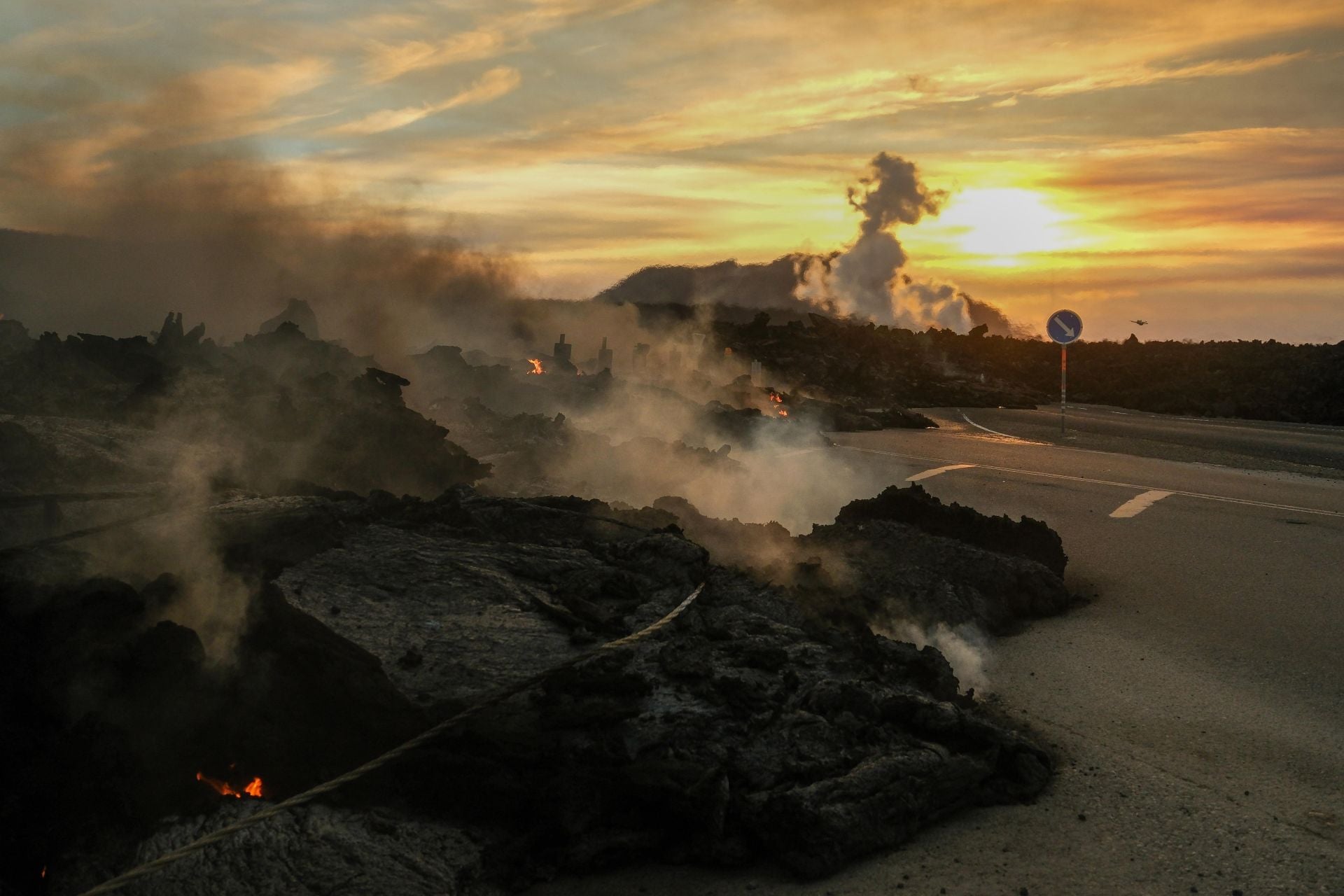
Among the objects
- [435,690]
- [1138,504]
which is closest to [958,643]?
[435,690]

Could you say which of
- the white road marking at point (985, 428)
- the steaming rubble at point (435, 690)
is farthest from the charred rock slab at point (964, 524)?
the white road marking at point (985, 428)

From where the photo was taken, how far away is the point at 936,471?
631 inches

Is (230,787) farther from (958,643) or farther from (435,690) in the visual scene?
(958,643)

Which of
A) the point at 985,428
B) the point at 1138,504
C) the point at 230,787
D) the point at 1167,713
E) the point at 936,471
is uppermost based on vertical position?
→ the point at 985,428

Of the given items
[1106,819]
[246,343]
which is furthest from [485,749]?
[246,343]

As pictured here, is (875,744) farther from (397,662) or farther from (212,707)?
(212,707)

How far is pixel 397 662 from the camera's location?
5.08 metres

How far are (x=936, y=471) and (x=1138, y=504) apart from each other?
363 centimetres

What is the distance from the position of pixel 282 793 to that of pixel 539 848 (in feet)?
4.03

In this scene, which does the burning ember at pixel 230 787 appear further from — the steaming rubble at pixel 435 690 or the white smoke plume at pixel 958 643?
the white smoke plume at pixel 958 643

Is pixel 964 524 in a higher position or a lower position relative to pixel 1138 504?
higher

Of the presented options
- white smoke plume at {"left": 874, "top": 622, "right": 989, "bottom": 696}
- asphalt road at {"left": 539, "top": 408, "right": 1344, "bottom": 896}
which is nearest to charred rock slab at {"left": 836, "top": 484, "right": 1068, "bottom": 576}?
asphalt road at {"left": 539, "top": 408, "right": 1344, "bottom": 896}

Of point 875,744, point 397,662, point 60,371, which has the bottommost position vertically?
point 875,744

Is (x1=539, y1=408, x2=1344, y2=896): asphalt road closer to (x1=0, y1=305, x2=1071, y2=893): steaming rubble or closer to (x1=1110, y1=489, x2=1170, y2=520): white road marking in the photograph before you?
(x1=1110, y1=489, x2=1170, y2=520): white road marking
